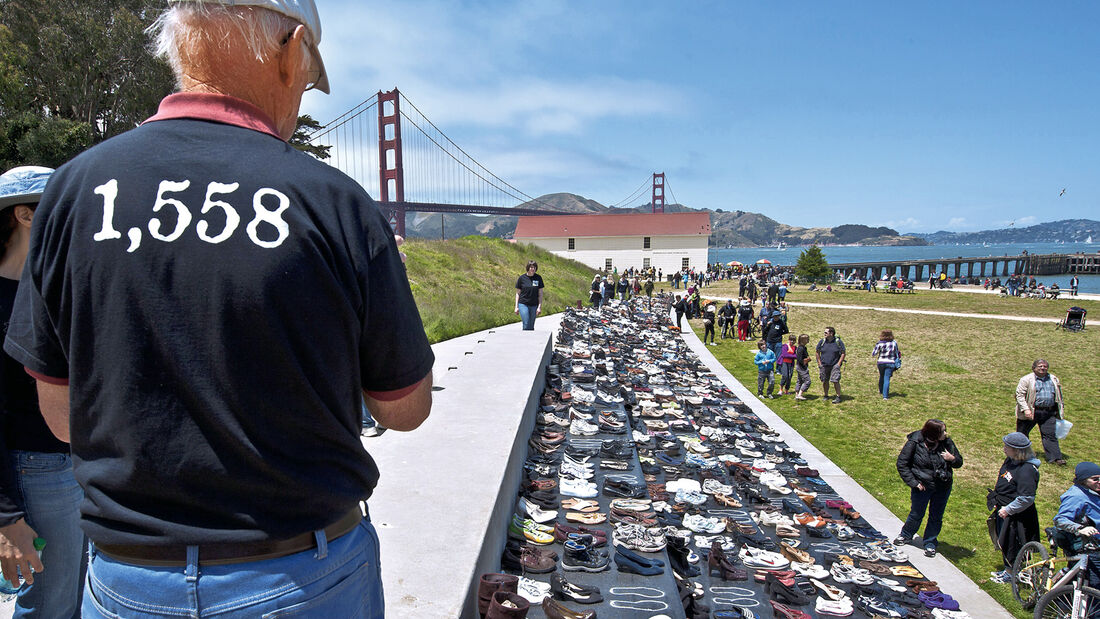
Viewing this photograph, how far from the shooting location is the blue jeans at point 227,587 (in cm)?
100

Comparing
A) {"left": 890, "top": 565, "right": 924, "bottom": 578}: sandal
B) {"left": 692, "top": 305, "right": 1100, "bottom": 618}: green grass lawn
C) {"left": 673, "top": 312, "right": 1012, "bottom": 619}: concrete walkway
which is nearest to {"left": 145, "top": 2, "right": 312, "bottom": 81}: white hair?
{"left": 890, "top": 565, "right": 924, "bottom": 578}: sandal

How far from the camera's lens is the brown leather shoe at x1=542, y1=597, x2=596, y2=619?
311 cm

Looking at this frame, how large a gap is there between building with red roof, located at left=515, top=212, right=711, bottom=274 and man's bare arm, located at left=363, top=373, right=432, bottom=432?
56.3m

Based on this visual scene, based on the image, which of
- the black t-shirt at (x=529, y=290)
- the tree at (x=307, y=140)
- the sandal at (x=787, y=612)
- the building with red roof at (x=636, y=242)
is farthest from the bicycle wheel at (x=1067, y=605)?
the building with red roof at (x=636, y=242)

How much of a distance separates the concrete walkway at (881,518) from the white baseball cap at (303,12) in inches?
248

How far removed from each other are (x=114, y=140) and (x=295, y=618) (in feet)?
2.94

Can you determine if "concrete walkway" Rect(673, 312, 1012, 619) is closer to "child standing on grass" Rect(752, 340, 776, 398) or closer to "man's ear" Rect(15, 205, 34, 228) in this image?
"child standing on grass" Rect(752, 340, 776, 398)

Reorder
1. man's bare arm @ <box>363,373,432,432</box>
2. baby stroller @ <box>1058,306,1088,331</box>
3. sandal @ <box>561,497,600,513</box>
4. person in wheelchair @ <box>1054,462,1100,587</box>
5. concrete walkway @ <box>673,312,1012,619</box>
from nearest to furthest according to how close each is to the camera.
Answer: man's bare arm @ <box>363,373,432,432</box>, person in wheelchair @ <box>1054,462,1100,587</box>, sandal @ <box>561,497,600,513</box>, concrete walkway @ <box>673,312,1012,619</box>, baby stroller @ <box>1058,306,1088,331</box>

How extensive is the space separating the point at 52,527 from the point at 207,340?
1503 mm

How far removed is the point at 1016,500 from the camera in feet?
18.7

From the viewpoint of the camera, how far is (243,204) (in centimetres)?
98

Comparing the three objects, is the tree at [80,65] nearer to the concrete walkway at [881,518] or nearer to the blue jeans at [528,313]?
the blue jeans at [528,313]

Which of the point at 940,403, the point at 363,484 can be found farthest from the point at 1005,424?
the point at 363,484

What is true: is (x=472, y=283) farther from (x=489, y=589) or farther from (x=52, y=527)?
(x=52, y=527)
